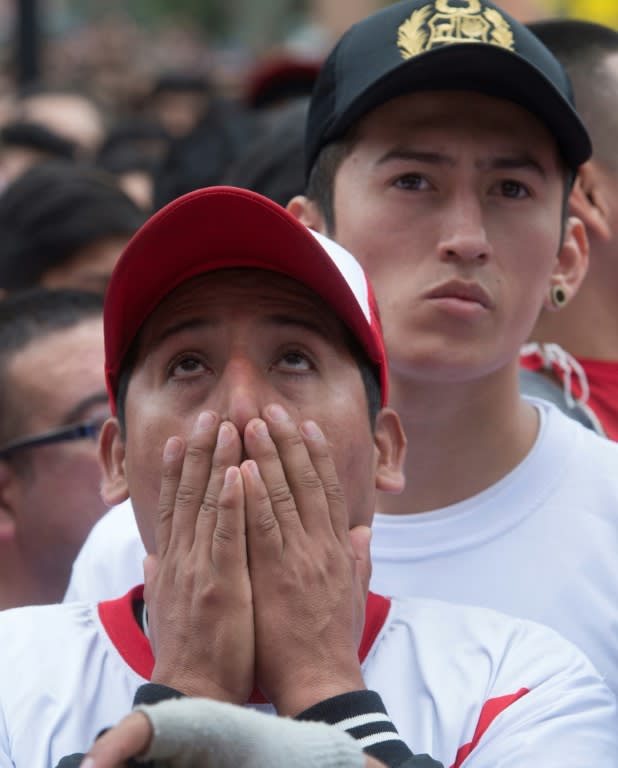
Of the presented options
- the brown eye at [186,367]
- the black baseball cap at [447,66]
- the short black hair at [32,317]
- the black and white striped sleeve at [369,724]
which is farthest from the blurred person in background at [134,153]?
the black and white striped sleeve at [369,724]

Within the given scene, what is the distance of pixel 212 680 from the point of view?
2.31m

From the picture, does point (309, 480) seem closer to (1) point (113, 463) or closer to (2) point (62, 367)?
(1) point (113, 463)

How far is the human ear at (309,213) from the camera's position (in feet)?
10.9

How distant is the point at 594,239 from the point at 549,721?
1877 mm

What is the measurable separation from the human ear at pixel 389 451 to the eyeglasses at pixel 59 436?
54.0 inches

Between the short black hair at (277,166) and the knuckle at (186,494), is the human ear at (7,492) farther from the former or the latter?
the knuckle at (186,494)

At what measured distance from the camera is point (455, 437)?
10.5 ft

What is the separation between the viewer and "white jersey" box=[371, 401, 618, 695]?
2879 millimetres

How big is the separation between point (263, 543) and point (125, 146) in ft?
24.1

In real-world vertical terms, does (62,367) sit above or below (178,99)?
below

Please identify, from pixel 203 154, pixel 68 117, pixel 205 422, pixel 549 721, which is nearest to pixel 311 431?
pixel 205 422

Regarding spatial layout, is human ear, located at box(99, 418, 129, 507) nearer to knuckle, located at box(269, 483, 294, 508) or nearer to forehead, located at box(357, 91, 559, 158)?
knuckle, located at box(269, 483, 294, 508)

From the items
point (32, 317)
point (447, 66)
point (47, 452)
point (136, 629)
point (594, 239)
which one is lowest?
point (136, 629)

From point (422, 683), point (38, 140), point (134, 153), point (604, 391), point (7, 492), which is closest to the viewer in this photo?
point (422, 683)
